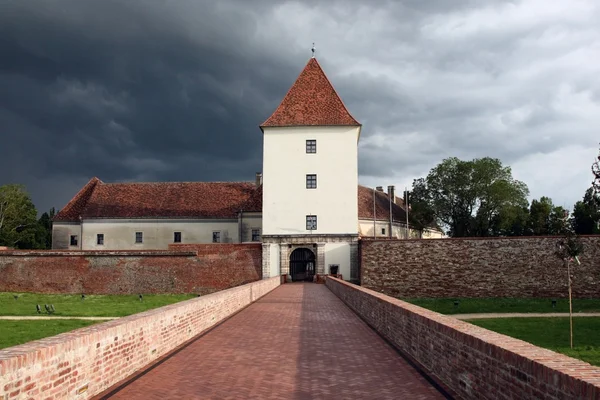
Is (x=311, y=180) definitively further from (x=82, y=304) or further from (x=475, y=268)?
(x=82, y=304)

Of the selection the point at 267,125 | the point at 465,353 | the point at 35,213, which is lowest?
the point at 465,353

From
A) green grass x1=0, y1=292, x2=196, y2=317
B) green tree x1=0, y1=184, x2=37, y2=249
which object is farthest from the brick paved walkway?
green tree x1=0, y1=184, x2=37, y2=249

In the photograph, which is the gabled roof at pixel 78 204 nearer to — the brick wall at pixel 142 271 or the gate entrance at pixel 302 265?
the brick wall at pixel 142 271

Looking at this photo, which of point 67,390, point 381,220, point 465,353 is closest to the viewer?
point 67,390

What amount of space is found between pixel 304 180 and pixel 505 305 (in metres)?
14.8

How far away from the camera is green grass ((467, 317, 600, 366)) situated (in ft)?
43.5

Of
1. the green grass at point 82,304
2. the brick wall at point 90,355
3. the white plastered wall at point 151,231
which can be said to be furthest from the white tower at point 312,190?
the brick wall at point 90,355

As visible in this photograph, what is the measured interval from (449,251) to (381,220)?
22686 millimetres

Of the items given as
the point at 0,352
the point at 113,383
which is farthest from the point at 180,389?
the point at 0,352

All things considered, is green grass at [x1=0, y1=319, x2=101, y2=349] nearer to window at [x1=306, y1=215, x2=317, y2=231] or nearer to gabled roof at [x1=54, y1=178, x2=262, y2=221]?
window at [x1=306, y1=215, x2=317, y2=231]

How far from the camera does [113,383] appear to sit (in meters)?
6.71

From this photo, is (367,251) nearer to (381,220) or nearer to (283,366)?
(381,220)

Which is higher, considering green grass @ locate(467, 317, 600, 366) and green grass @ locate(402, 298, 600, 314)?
green grass @ locate(467, 317, 600, 366)

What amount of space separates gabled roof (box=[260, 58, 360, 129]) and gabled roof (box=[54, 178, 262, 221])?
10.3 m
